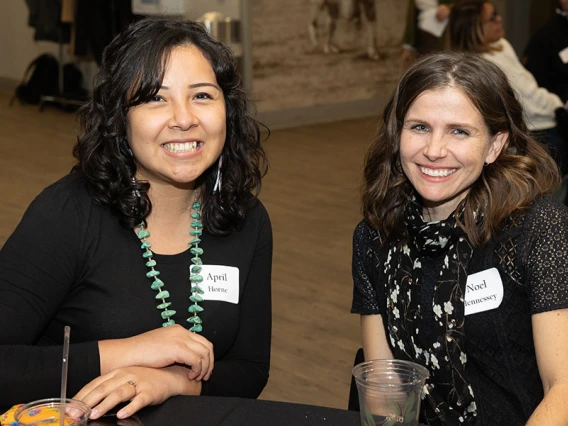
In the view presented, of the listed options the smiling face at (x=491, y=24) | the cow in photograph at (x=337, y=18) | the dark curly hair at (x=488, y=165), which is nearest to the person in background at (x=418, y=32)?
the smiling face at (x=491, y=24)

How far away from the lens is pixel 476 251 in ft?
6.18

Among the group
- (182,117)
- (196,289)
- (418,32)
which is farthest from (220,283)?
(418,32)

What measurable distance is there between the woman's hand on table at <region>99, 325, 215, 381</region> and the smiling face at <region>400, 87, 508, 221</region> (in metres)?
0.57

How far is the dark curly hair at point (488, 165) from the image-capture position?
1.86m

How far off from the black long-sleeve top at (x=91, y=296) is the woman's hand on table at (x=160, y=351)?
31 millimetres

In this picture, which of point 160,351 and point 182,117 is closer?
point 160,351

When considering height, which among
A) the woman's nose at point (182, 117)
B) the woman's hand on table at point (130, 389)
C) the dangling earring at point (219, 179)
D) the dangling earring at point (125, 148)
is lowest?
the woman's hand on table at point (130, 389)

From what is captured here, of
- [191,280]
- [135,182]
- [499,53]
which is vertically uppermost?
[499,53]

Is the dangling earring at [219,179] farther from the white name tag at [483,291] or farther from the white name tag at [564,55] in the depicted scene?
the white name tag at [564,55]

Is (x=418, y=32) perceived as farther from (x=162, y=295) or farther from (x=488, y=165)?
(x=162, y=295)

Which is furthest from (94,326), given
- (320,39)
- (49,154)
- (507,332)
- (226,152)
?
(320,39)

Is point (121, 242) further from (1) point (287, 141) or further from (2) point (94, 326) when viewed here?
(1) point (287, 141)

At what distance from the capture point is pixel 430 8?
5801mm

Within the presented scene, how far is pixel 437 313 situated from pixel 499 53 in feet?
10.2
